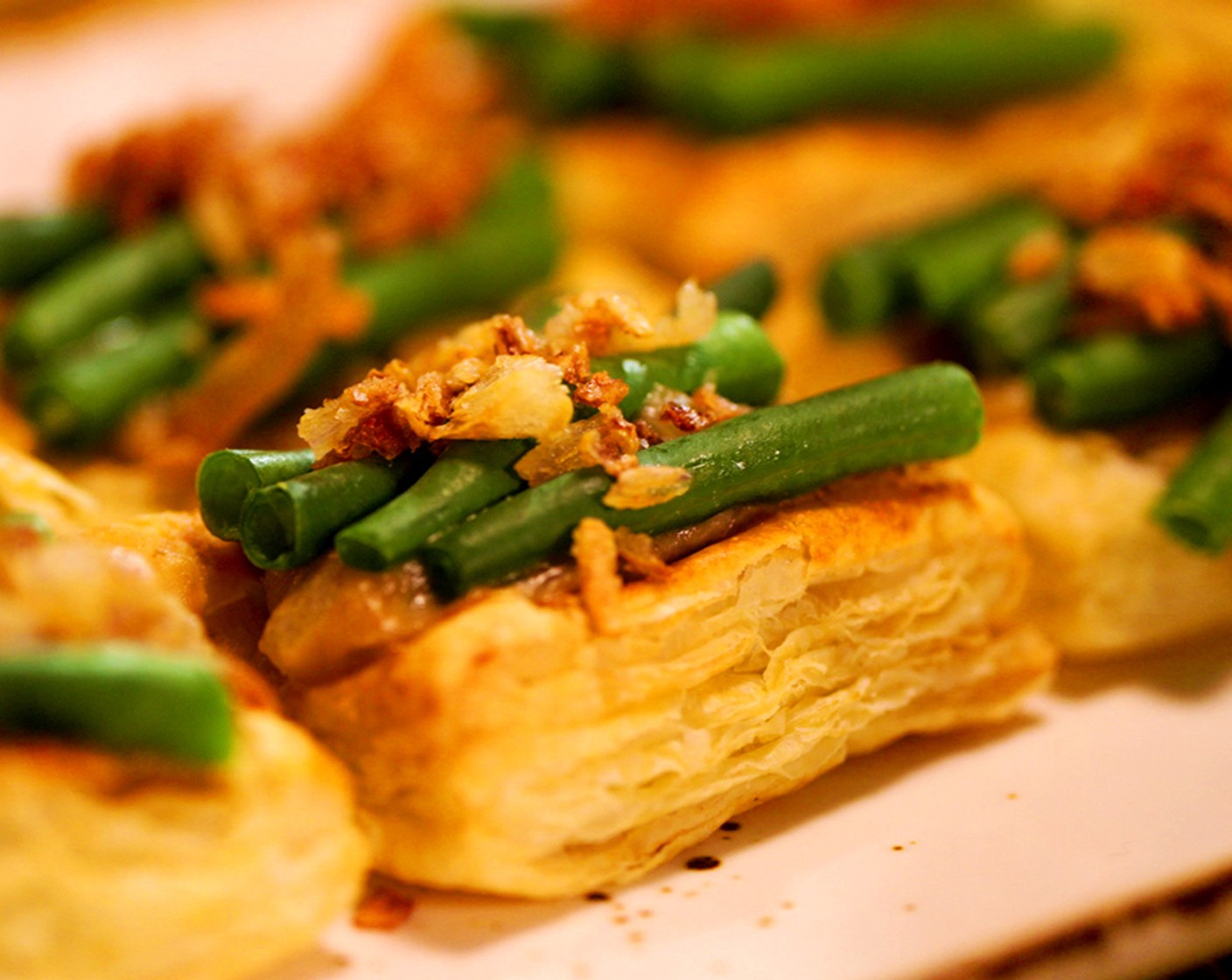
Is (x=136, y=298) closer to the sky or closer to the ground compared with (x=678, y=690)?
closer to the sky

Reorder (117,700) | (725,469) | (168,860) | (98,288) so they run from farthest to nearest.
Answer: (98,288), (725,469), (168,860), (117,700)

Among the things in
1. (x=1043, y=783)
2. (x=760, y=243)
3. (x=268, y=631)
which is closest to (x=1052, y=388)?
(x=1043, y=783)

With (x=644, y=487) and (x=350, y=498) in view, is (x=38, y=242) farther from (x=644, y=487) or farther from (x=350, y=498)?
(x=644, y=487)

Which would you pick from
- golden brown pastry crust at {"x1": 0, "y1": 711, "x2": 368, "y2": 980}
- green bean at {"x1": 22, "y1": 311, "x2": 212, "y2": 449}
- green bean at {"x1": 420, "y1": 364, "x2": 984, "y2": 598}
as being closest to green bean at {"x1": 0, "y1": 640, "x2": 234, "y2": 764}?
golden brown pastry crust at {"x1": 0, "y1": 711, "x2": 368, "y2": 980}

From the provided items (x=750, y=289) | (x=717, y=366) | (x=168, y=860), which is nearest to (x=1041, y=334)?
(x=750, y=289)

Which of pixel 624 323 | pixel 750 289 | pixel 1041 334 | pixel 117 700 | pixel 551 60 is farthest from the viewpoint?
pixel 551 60

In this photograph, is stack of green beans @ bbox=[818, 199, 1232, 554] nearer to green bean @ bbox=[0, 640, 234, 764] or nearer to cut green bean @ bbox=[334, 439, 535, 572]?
cut green bean @ bbox=[334, 439, 535, 572]
